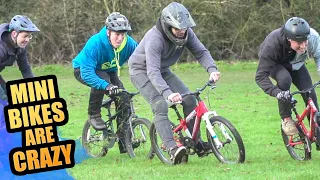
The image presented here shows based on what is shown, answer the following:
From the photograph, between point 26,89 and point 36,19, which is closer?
point 26,89

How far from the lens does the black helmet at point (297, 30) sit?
330 inches

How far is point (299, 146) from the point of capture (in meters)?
9.19

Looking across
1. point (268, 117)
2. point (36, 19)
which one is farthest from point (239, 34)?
point (268, 117)

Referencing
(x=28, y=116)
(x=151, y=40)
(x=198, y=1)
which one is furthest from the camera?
(x=198, y=1)

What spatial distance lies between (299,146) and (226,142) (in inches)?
45.1

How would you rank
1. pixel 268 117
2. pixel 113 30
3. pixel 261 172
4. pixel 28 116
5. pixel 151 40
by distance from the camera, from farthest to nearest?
pixel 268 117, pixel 113 30, pixel 151 40, pixel 261 172, pixel 28 116

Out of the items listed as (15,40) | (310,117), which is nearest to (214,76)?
(310,117)

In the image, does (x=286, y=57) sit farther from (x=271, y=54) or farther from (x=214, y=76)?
(x=214, y=76)

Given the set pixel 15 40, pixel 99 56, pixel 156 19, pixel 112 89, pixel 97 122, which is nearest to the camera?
pixel 15 40

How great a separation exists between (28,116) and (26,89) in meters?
0.29

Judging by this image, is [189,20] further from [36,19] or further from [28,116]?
[36,19]

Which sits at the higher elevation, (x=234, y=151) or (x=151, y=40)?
(x=151, y=40)

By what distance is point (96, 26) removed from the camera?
3434cm

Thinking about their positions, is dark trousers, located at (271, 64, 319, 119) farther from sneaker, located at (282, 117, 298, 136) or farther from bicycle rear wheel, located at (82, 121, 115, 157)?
bicycle rear wheel, located at (82, 121, 115, 157)
